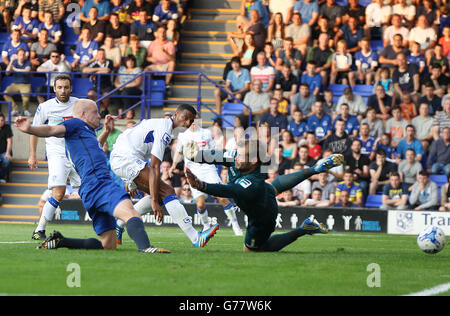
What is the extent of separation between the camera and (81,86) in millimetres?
22938

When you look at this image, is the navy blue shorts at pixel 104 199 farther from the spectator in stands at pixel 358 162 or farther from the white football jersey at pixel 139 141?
the spectator in stands at pixel 358 162

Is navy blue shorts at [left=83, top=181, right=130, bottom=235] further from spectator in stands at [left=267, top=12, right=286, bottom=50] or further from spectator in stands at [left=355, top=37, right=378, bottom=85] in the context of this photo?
spectator in stands at [left=267, top=12, right=286, bottom=50]

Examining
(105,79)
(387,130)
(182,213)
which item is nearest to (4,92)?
(105,79)

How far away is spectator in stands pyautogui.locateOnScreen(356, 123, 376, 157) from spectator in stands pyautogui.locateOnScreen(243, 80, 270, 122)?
2793mm

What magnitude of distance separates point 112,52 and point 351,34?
6.87m

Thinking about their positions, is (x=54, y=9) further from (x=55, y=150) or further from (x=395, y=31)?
(x=55, y=150)

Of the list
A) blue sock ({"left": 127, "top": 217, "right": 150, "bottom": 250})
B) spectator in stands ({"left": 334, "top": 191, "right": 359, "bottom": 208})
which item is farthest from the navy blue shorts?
spectator in stands ({"left": 334, "top": 191, "right": 359, "bottom": 208})

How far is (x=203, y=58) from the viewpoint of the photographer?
24.6m

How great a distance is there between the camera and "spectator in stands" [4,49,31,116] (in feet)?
73.8

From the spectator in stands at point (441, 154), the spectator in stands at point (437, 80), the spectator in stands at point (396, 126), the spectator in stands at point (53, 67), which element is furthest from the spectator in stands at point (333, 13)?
the spectator in stands at point (53, 67)

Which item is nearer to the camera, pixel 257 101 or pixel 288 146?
pixel 288 146

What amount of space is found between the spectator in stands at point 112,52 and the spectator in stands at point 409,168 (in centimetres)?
877

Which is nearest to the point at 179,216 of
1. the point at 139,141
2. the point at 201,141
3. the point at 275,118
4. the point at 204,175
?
the point at 139,141

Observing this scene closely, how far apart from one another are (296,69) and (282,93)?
992mm
